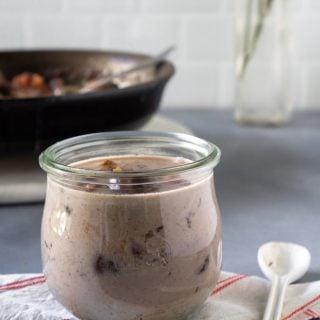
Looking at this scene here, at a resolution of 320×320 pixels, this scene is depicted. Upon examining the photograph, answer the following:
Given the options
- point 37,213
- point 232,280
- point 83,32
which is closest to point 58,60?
point 83,32

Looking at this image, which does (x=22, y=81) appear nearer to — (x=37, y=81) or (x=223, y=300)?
(x=37, y=81)

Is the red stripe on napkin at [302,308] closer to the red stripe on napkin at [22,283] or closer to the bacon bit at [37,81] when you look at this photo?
the red stripe on napkin at [22,283]

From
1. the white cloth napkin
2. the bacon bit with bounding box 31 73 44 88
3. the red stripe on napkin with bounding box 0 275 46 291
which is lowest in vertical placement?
the red stripe on napkin with bounding box 0 275 46 291

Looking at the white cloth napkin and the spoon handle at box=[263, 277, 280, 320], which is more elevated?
the spoon handle at box=[263, 277, 280, 320]

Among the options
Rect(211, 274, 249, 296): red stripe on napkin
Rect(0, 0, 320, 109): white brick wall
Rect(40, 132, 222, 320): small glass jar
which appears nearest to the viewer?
Rect(40, 132, 222, 320): small glass jar

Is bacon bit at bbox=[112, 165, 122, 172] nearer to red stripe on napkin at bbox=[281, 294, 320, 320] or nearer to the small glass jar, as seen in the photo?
the small glass jar

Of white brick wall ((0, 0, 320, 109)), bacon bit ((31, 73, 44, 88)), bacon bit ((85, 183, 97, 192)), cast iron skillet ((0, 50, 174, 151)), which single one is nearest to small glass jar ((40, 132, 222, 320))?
bacon bit ((85, 183, 97, 192))
